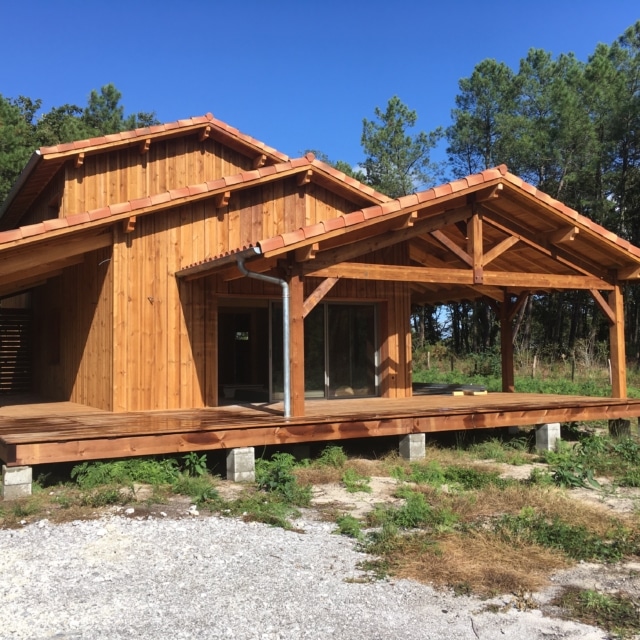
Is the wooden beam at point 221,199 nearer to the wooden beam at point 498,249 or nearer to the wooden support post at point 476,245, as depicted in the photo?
the wooden support post at point 476,245

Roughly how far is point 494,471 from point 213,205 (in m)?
5.94

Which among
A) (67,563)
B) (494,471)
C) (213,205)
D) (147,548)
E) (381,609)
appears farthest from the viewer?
(213,205)

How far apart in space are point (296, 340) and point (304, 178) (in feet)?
13.7

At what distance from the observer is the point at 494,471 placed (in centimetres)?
813

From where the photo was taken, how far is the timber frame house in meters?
8.35

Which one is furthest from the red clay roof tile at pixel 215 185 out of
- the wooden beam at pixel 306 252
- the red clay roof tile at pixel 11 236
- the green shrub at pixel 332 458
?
the green shrub at pixel 332 458

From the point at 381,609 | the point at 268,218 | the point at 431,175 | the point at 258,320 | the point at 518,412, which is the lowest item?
the point at 381,609

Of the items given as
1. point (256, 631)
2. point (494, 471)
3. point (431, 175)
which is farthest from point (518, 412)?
point (431, 175)

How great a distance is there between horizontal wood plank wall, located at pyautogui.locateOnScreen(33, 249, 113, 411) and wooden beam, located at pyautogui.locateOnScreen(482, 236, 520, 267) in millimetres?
5559

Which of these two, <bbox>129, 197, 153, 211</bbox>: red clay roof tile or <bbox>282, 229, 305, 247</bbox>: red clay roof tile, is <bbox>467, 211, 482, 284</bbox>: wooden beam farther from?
<bbox>129, 197, 153, 211</bbox>: red clay roof tile

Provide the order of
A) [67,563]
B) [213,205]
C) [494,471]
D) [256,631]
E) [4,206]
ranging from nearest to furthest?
[256,631] < [67,563] < [494,471] < [213,205] < [4,206]

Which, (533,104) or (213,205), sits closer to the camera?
(213,205)

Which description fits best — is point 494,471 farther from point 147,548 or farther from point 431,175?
point 431,175

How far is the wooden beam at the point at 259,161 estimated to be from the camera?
12601 millimetres
